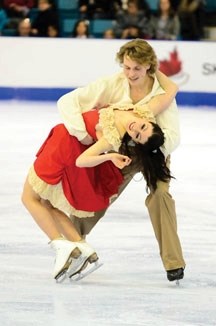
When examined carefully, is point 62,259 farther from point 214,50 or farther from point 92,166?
point 214,50

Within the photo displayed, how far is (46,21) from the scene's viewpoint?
12.4 meters

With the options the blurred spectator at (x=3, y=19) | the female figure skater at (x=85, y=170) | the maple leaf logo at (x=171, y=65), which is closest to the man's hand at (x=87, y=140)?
the female figure skater at (x=85, y=170)

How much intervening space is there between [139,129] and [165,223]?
434 millimetres

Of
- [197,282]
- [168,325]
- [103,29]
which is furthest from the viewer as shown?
[103,29]

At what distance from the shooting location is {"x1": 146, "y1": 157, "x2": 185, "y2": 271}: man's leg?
424cm

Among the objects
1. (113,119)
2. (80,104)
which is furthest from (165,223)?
(80,104)

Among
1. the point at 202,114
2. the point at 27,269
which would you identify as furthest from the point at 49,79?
the point at 27,269

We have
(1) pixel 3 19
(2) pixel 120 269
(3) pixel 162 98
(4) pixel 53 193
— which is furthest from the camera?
(1) pixel 3 19

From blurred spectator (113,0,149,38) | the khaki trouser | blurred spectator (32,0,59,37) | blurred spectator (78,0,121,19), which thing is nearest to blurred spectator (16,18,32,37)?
blurred spectator (32,0,59,37)

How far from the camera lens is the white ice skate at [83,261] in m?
4.26

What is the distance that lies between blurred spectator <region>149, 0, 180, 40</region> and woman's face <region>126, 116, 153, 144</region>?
8161 millimetres

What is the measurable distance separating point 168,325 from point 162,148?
2.69ft

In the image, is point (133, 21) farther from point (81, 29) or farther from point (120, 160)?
point (120, 160)

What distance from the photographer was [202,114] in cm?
1089
